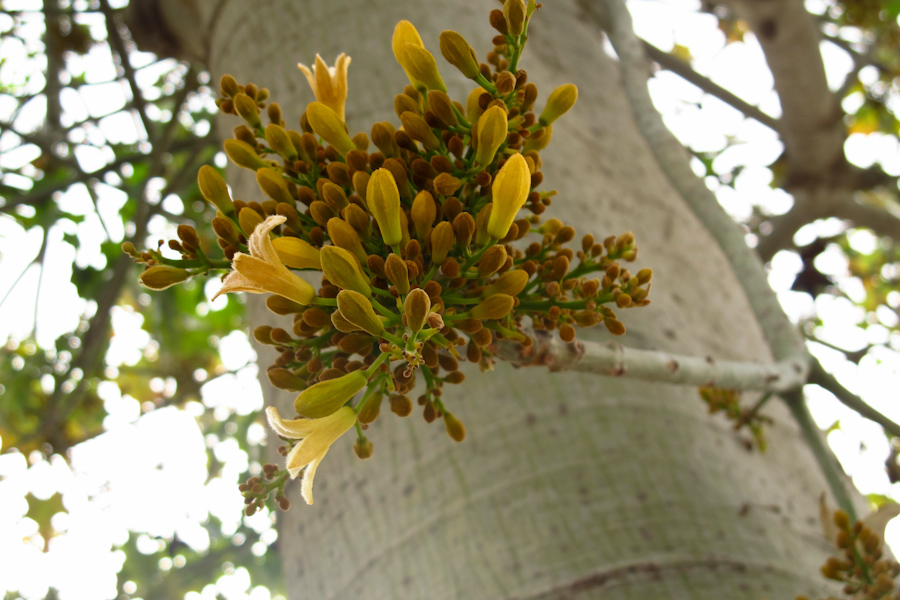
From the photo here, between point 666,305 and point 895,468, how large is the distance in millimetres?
1530

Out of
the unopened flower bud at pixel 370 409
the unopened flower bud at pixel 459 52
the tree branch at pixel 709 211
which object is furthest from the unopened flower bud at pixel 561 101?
the tree branch at pixel 709 211

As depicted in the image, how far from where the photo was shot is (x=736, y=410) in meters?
1.35

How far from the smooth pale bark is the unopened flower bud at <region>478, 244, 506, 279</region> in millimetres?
509

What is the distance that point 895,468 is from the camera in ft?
7.79

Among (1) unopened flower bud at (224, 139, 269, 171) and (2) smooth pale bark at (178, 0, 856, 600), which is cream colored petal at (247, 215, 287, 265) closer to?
(1) unopened flower bud at (224, 139, 269, 171)

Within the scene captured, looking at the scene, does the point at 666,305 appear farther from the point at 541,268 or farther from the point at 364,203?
the point at 364,203

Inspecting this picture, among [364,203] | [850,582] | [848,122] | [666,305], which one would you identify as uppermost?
[848,122]

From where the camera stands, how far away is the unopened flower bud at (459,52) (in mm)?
852

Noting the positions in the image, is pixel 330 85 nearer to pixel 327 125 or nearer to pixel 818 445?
pixel 327 125

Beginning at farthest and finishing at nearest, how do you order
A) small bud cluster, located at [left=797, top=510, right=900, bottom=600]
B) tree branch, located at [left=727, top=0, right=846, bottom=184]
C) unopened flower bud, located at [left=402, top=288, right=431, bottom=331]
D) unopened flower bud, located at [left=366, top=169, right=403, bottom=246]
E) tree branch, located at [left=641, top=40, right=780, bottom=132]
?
tree branch, located at [left=641, top=40, right=780, bottom=132] < tree branch, located at [left=727, top=0, right=846, bottom=184] < small bud cluster, located at [left=797, top=510, right=900, bottom=600] < unopened flower bud, located at [left=366, top=169, right=403, bottom=246] < unopened flower bud, located at [left=402, top=288, right=431, bottom=331]

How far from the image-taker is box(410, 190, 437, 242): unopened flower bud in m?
0.78

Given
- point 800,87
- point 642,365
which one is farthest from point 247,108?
point 800,87

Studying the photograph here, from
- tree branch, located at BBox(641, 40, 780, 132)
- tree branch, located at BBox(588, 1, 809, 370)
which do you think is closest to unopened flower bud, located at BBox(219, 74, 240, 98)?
tree branch, located at BBox(588, 1, 809, 370)

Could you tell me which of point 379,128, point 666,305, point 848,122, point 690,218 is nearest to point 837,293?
point 848,122
